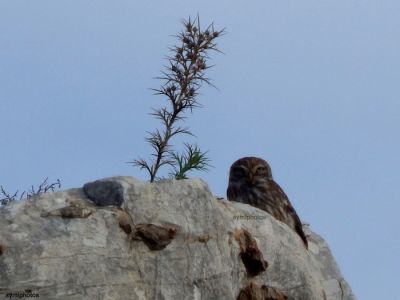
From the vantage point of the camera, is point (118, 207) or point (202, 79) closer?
point (118, 207)

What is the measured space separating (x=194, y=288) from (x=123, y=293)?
62cm

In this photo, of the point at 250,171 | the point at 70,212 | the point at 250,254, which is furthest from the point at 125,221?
the point at 250,171

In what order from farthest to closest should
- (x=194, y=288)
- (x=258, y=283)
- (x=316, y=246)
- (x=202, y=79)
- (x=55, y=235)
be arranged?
1. (x=316, y=246)
2. (x=202, y=79)
3. (x=258, y=283)
4. (x=194, y=288)
5. (x=55, y=235)

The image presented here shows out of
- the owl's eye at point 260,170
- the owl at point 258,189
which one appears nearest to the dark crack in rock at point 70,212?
the owl at point 258,189

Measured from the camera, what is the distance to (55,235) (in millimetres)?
7703

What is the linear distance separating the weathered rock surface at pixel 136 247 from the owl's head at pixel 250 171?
549cm

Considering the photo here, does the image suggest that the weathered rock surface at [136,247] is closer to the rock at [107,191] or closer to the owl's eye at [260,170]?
the rock at [107,191]

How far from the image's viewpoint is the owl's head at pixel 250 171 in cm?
1475

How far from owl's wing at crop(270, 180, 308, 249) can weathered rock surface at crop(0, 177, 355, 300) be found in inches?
61.8

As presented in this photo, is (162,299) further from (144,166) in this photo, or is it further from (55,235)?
(144,166)

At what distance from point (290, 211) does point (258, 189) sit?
165 cm

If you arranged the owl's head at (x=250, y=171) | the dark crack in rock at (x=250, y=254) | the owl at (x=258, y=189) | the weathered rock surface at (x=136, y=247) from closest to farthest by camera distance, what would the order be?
1. the weathered rock surface at (x=136, y=247)
2. the dark crack in rock at (x=250, y=254)
3. the owl at (x=258, y=189)
4. the owl's head at (x=250, y=171)

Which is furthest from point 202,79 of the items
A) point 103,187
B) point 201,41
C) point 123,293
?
point 123,293

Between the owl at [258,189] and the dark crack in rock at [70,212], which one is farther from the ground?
the owl at [258,189]
